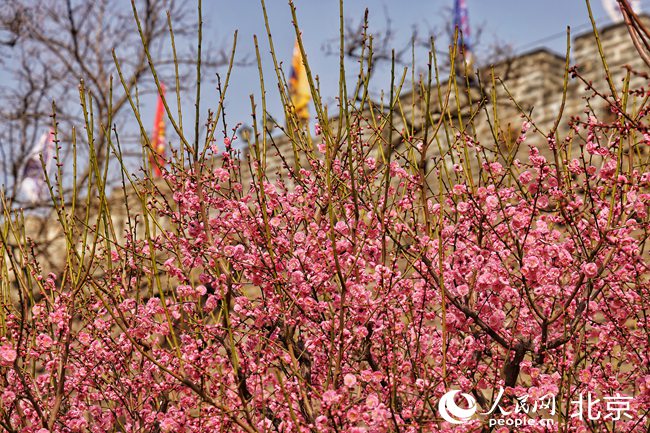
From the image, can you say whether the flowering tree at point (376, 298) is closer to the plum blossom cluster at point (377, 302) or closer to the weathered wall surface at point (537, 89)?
the plum blossom cluster at point (377, 302)

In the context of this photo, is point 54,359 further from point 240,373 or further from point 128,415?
point 240,373

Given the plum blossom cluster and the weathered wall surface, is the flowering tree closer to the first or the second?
the plum blossom cluster

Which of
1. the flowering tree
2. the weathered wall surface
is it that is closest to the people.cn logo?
the flowering tree

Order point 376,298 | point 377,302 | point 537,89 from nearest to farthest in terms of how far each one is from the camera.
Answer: point 377,302 → point 376,298 → point 537,89

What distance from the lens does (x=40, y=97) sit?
49.2ft

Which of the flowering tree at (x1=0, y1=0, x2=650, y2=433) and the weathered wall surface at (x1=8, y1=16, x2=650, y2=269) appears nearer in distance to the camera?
the flowering tree at (x1=0, y1=0, x2=650, y2=433)

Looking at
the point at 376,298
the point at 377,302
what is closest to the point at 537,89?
the point at 376,298

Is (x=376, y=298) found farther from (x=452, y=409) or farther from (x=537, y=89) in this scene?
(x=537, y=89)

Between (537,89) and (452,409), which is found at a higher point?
(537,89)

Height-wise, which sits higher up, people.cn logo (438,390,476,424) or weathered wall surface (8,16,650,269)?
weathered wall surface (8,16,650,269)

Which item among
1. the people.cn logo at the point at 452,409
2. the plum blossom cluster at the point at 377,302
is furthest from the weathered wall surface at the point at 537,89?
the people.cn logo at the point at 452,409

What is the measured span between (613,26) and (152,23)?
895cm

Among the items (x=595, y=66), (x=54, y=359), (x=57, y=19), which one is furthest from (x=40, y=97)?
(x=54, y=359)

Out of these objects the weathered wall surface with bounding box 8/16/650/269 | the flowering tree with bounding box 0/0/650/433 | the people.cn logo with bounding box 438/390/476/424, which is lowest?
the people.cn logo with bounding box 438/390/476/424
